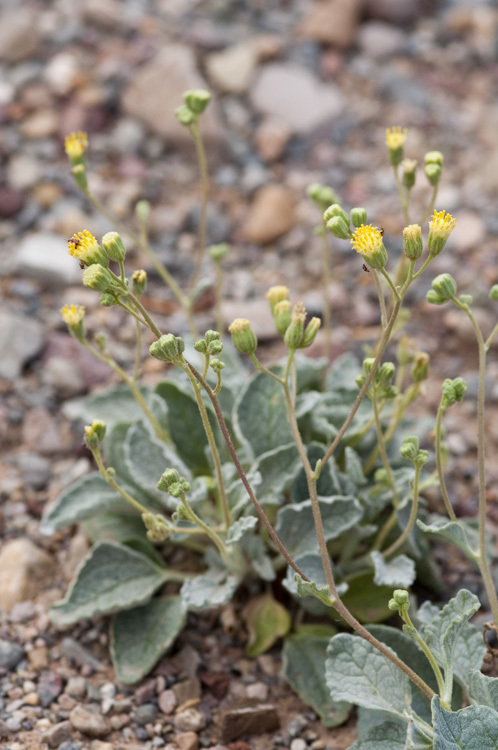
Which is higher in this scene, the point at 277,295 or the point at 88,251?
the point at 88,251

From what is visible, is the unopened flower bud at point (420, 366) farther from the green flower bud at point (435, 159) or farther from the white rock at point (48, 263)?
the white rock at point (48, 263)

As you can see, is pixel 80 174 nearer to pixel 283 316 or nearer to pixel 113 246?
pixel 113 246

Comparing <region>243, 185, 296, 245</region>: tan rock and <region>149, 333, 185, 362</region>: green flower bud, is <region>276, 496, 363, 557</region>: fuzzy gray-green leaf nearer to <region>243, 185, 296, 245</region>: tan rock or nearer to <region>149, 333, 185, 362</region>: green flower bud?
<region>149, 333, 185, 362</region>: green flower bud

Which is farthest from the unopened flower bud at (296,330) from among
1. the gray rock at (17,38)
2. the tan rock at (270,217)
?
the gray rock at (17,38)

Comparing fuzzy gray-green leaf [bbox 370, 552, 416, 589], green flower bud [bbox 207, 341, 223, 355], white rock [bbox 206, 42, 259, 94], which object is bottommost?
fuzzy gray-green leaf [bbox 370, 552, 416, 589]

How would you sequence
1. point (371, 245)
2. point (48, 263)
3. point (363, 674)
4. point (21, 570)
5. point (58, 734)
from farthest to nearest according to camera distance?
point (48, 263) < point (21, 570) < point (58, 734) < point (363, 674) < point (371, 245)

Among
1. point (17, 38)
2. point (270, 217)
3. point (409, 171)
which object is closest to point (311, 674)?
point (409, 171)

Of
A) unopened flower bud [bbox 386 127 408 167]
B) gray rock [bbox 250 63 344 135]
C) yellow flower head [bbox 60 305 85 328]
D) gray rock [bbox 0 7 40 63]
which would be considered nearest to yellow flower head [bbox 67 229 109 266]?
yellow flower head [bbox 60 305 85 328]
